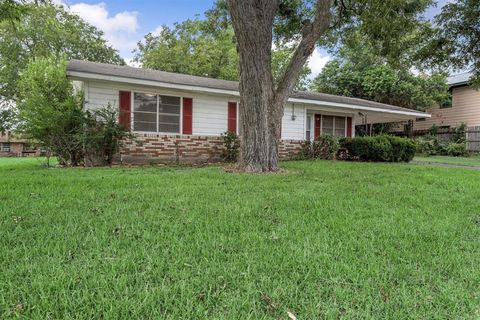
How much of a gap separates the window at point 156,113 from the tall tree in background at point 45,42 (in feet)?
49.1

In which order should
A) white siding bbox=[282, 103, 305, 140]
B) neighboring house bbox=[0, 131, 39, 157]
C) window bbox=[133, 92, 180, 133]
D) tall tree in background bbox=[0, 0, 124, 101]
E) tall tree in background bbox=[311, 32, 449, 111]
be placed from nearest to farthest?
window bbox=[133, 92, 180, 133] → white siding bbox=[282, 103, 305, 140] → tall tree in background bbox=[311, 32, 449, 111] → tall tree in background bbox=[0, 0, 124, 101] → neighboring house bbox=[0, 131, 39, 157]

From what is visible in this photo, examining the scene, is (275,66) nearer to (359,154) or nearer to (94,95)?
(359,154)

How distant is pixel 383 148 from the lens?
12.7 metres

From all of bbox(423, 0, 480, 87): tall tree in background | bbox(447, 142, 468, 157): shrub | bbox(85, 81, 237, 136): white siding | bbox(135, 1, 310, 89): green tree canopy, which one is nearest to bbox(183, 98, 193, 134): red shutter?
bbox(85, 81, 237, 136): white siding

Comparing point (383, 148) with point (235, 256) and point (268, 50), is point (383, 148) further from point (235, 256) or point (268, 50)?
point (235, 256)

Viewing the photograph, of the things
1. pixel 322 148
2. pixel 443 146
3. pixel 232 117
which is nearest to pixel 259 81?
pixel 232 117

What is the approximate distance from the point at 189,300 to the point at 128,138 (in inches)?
359

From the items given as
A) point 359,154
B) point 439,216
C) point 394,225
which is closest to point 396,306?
point 394,225

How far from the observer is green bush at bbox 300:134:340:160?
13227mm

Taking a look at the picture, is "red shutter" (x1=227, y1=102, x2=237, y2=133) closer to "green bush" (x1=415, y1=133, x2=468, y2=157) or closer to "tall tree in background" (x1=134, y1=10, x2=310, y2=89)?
"green bush" (x1=415, y1=133, x2=468, y2=157)

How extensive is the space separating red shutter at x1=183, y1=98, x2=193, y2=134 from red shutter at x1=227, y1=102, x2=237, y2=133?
1.58 metres

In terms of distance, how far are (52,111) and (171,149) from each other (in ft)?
12.5

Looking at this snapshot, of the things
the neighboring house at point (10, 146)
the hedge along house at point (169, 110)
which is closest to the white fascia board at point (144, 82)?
the hedge along house at point (169, 110)

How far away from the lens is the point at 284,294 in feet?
6.41
